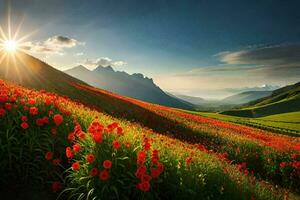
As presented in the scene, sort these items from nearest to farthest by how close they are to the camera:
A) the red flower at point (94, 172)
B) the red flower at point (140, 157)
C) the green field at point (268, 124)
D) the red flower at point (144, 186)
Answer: the red flower at point (144, 186)
the red flower at point (94, 172)
the red flower at point (140, 157)
the green field at point (268, 124)

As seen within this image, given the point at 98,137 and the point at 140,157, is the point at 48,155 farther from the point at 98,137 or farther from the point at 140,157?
the point at 140,157

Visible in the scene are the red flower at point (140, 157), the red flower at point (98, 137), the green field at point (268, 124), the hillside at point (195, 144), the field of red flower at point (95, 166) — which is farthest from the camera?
the green field at point (268, 124)

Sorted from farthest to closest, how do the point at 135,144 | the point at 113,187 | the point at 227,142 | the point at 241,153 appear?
the point at 227,142 → the point at 241,153 → the point at 135,144 → the point at 113,187

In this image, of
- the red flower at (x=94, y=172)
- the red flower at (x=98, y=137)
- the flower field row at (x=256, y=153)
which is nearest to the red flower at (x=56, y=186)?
the red flower at (x=94, y=172)

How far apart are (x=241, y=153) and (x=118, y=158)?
12335 millimetres

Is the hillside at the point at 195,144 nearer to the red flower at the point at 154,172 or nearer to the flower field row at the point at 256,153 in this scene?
the flower field row at the point at 256,153

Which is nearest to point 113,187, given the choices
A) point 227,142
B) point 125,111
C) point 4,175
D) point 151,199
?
point 151,199

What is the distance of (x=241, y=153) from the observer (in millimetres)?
16672

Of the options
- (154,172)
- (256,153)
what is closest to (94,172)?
(154,172)

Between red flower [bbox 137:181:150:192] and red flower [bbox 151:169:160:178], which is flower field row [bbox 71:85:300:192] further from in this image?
red flower [bbox 137:181:150:192]

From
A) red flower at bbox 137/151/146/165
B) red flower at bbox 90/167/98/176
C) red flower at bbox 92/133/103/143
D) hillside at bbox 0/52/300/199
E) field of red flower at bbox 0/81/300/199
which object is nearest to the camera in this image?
red flower at bbox 90/167/98/176

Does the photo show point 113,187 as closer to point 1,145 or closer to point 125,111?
point 1,145

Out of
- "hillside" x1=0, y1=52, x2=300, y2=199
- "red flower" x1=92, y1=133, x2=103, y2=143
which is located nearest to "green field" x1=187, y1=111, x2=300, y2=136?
"hillside" x1=0, y1=52, x2=300, y2=199

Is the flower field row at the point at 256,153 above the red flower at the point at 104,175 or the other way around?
the other way around
